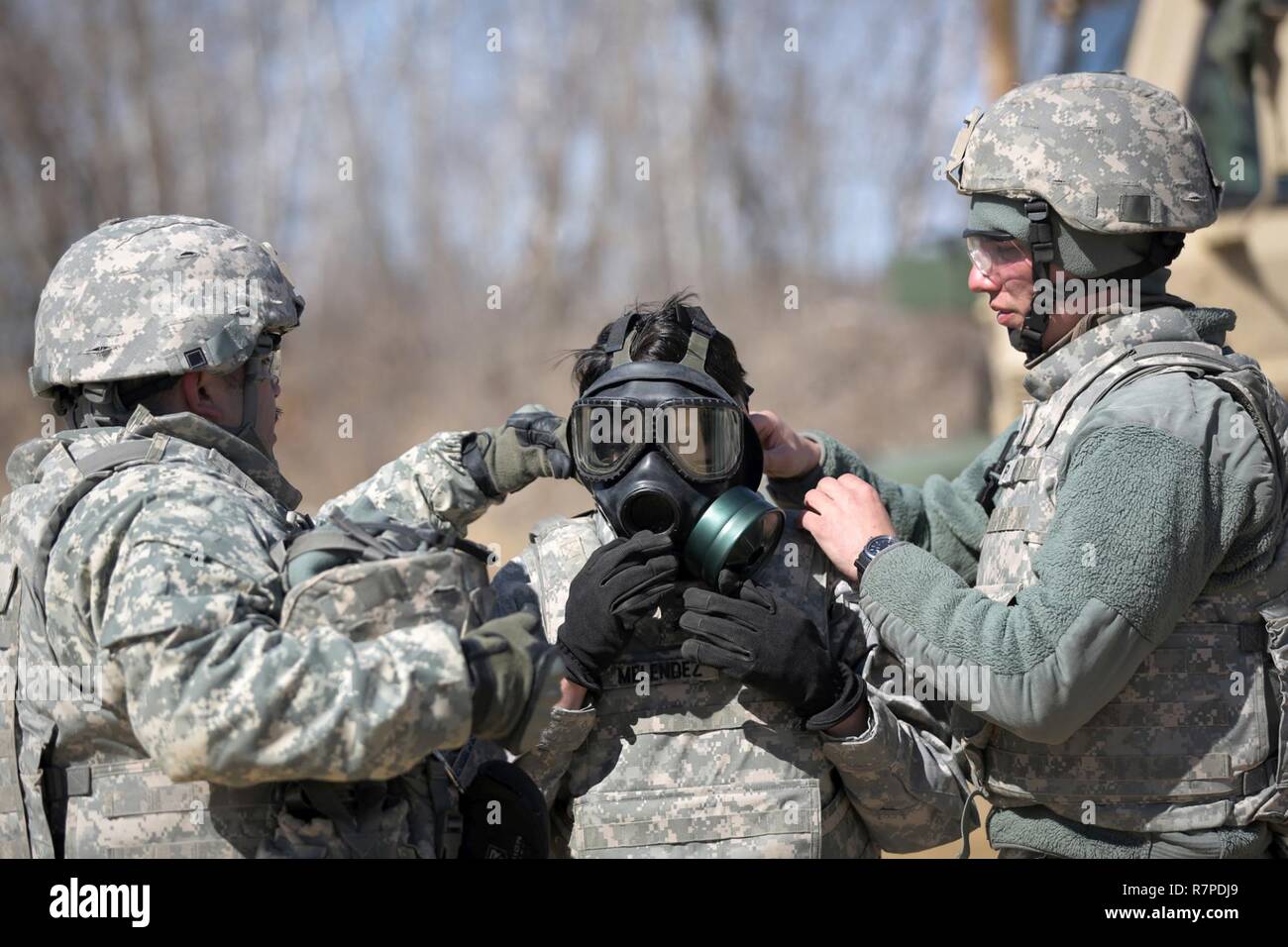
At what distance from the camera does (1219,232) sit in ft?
33.3

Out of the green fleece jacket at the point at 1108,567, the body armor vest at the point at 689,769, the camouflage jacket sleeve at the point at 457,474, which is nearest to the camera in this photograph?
the green fleece jacket at the point at 1108,567

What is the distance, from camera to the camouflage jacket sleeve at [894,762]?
10.9 feet

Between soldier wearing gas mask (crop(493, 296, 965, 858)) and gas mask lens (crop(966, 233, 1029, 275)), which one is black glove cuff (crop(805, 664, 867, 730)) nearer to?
soldier wearing gas mask (crop(493, 296, 965, 858))

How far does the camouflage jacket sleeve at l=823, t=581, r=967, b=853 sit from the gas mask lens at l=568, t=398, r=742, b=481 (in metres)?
0.56

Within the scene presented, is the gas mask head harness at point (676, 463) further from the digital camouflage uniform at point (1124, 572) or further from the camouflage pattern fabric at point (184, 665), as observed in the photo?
the camouflage pattern fabric at point (184, 665)

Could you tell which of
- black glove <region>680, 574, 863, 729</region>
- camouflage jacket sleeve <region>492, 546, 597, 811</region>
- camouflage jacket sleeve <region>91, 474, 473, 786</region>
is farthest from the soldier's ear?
black glove <region>680, 574, 863, 729</region>

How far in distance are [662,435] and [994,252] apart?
107cm

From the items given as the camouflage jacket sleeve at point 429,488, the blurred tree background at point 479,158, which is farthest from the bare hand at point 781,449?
the blurred tree background at point 479,158

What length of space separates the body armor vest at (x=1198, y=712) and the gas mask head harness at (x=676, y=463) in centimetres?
71

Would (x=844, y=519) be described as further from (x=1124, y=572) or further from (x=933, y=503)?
(x=933, y=503)

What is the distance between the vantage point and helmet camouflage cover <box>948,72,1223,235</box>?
11.3 ft

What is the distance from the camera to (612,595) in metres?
3.21

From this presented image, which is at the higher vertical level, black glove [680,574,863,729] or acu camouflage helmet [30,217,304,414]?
acu camouflage helmet [30,217,304,414]

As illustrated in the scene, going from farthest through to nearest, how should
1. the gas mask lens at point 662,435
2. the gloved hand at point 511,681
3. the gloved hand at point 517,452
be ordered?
the gloved hand at point 517,452 < the gas mask lens at point 662,435 < the gloved hand at point 511,681
